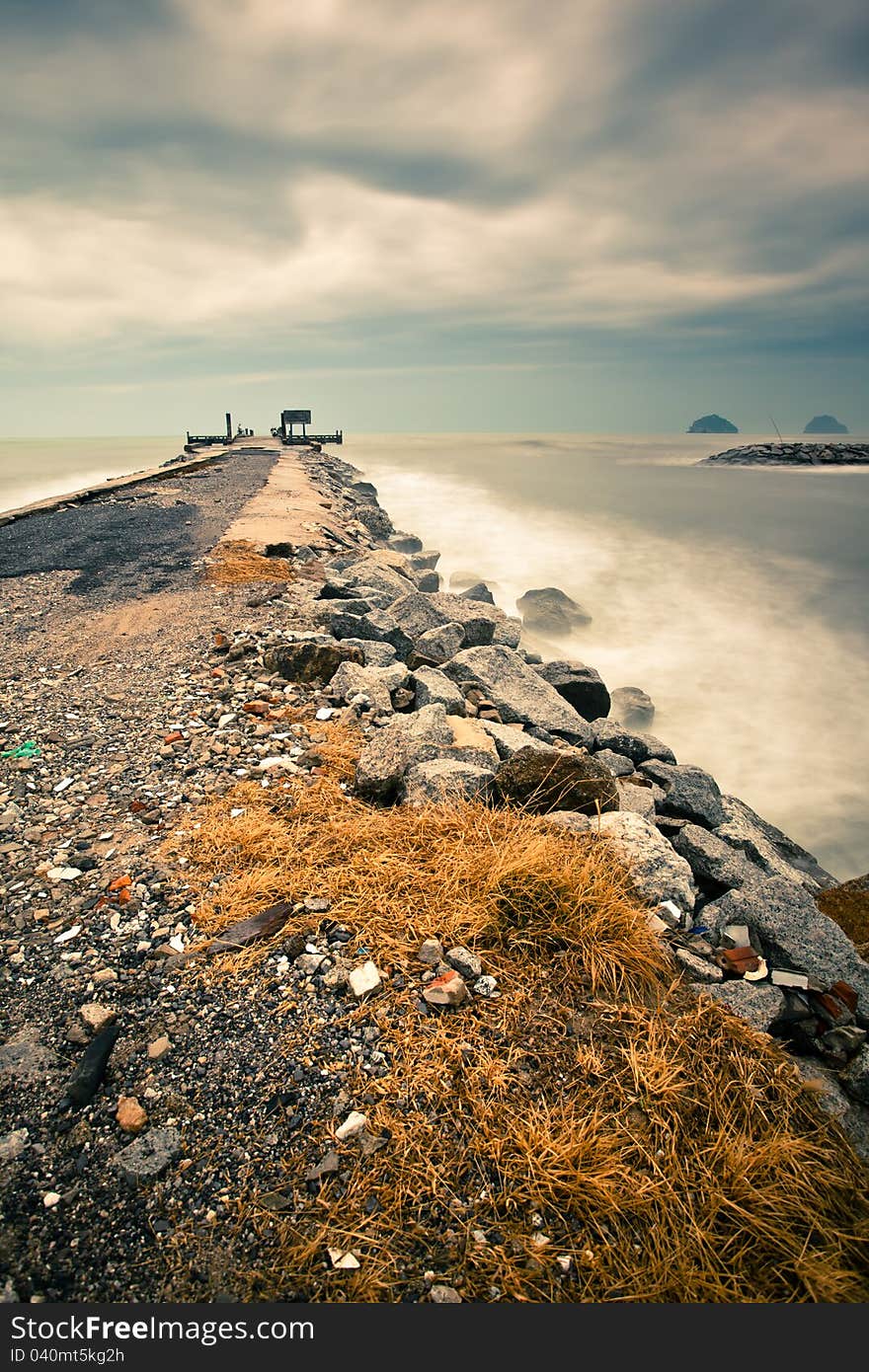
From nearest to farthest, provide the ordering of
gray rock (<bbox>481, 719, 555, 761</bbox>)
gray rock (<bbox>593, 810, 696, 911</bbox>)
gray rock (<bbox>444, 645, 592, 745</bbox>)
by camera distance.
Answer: gray rock (<bbox>593, 810, 696, 911</bbox>) → gray rock (<bbox>481, 719, 555, 761</bbox>) → gray rock (<bbox>444, 645, 592, 745</bbox>)

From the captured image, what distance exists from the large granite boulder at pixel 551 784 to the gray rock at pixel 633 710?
25.4 feet

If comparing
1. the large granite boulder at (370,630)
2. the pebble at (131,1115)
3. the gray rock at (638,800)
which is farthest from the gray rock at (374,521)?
the pebble at (131,1115)

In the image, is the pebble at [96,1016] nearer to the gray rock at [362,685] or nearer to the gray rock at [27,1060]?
the gray rock at [27,1060]

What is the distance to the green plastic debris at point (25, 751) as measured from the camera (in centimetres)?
443

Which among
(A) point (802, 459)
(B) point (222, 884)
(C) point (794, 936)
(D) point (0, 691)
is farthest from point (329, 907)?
(A) point (802, 459)

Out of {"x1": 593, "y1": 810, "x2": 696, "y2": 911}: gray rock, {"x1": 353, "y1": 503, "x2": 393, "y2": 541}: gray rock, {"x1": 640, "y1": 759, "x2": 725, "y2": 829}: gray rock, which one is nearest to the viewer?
{"x1": 593, "y1": 810, "x2": 696, "y2": 911}: gray rock

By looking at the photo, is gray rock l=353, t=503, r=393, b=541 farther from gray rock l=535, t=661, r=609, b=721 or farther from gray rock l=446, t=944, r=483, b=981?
gray rock l=446, t=944, r=483, b=981

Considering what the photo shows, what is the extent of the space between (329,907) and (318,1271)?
4.52 feet

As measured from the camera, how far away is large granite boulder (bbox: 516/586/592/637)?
16.9 meters

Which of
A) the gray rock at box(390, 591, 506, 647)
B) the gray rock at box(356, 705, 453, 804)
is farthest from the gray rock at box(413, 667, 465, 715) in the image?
the gray rock at box(390, 591, 506, 647)

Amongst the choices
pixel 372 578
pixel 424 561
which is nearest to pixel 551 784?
pixel 372 578

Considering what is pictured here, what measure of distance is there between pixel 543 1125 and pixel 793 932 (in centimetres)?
194

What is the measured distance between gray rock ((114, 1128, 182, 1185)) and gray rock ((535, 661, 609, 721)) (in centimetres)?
704

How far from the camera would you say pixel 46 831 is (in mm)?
3645
